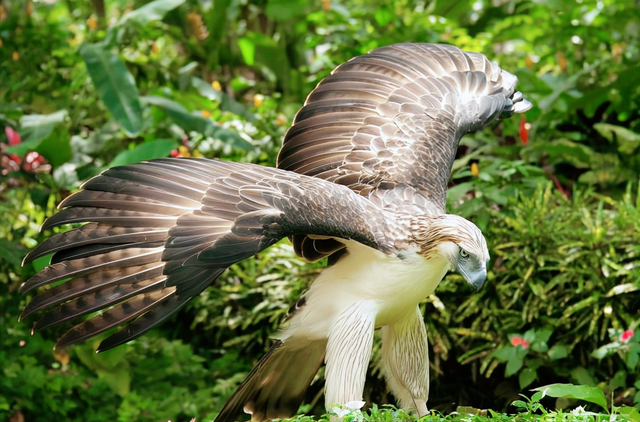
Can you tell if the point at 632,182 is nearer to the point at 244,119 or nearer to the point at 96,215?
the point at 244,119

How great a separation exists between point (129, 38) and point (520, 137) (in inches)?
149

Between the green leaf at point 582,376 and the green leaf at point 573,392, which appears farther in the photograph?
the green leaf at point 582,376

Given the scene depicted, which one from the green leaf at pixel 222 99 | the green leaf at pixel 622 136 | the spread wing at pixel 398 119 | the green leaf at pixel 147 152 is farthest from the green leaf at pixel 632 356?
the green leaf at pixel 222 99

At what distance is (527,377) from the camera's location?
18.0 ft

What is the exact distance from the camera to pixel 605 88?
710cm

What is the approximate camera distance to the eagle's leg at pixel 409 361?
4613 mm

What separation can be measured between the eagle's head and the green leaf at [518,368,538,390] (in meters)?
1.66

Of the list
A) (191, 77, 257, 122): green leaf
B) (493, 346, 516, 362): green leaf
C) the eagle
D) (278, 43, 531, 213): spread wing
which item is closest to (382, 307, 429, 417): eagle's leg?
the eagle

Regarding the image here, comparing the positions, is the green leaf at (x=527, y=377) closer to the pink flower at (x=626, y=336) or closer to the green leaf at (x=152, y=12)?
the pink flower at (x=626, y=336)

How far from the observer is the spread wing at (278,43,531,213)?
15.6 feet

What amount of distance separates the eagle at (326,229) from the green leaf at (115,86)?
1.79 meters

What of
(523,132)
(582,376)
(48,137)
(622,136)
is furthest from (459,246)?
(48,137)

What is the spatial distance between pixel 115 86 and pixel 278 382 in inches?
117

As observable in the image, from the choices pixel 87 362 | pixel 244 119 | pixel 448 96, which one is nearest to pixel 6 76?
pixel 244 119
